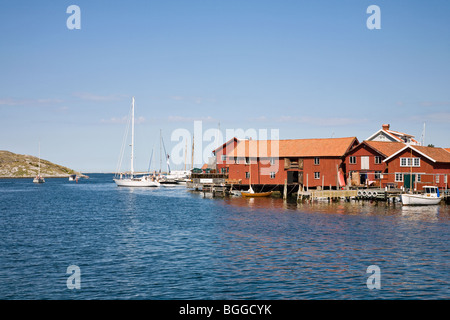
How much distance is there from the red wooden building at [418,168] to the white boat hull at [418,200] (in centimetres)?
499

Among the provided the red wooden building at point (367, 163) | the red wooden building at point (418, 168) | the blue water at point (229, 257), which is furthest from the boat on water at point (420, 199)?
the blue water at point (229, 257)

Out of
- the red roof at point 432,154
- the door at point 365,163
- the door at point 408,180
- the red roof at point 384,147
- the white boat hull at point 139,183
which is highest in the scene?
the red roof at point 384,147

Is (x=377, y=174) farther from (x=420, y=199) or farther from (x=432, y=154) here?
(x=420, y=199)

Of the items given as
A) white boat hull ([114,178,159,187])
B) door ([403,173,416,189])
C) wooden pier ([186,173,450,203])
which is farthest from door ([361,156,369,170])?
white boat hull ([114,178,159,187])

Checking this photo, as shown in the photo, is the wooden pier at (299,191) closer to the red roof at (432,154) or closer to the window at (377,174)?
the window at (377,174)

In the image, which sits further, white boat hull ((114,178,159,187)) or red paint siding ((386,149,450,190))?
white boat hull ((114,178,159,187))

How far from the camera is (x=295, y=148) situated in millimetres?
83750

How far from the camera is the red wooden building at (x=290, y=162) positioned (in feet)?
261

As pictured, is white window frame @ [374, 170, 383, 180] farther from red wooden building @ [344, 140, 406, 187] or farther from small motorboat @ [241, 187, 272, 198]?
small motorboat @ [241, 187, 272, 198]

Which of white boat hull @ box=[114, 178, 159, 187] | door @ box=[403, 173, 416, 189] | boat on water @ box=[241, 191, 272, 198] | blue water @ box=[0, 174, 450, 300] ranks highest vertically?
door @ box=[403, 173, 416, 189]

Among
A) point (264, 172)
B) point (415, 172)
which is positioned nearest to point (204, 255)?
point (415, 172)

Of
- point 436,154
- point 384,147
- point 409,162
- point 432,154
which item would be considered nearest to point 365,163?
point 384,147

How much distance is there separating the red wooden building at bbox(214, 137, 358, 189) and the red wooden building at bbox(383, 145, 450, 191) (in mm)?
9676

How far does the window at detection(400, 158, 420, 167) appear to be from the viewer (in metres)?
69.8
